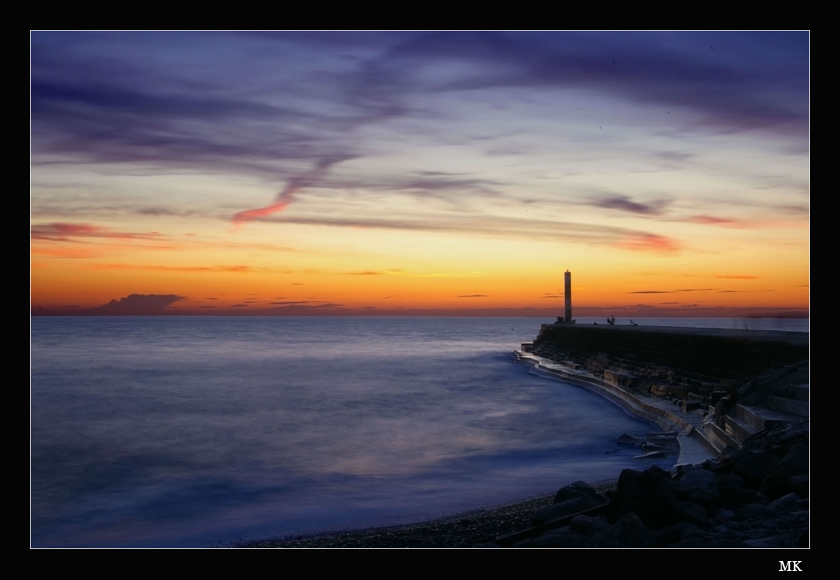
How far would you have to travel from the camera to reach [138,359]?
41031 mm

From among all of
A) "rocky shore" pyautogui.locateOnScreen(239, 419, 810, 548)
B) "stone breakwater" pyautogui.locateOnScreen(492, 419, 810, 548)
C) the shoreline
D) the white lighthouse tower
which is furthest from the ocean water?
the white lighthouse tower

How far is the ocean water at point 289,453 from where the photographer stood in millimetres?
8797

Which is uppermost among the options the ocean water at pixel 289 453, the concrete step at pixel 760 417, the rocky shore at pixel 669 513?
the concrete step at pixel 760 417

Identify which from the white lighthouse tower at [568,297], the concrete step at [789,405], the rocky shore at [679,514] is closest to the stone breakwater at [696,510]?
the rocky shore at [679,514]

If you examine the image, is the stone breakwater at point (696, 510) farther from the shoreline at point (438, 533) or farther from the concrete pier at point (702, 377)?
the concrete pier at point (702, 377)

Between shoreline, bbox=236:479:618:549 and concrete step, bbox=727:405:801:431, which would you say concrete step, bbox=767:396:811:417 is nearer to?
concrete step, bbox=727:405:801:431

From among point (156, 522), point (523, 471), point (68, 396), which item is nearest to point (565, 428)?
point (523, 471)

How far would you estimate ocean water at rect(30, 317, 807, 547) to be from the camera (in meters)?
8.80

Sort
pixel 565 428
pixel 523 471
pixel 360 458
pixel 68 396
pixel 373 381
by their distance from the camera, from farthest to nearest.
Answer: pixel 373 381
pixel 68 396
pixel 565 428
pixel 360 458
pixel 523 471

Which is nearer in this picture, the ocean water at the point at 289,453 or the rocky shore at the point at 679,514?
the rocky shore at the point at 679,514
